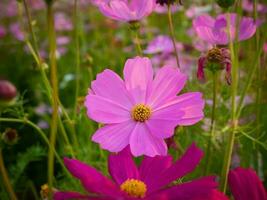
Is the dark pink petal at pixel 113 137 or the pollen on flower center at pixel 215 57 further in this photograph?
the pollen on flower center at pixel 215 57

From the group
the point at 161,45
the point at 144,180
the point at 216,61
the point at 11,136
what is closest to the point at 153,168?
the point at 144,180

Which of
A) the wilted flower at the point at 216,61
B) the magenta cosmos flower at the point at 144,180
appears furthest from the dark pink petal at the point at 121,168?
the wilted flower at the point at 216,61

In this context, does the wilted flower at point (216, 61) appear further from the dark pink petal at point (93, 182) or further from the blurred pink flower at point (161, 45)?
the blurred pink flower at point (161, 45)

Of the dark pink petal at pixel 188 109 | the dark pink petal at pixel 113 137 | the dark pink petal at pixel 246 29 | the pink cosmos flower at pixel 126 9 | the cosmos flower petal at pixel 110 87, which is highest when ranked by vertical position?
the pink cosmos flower at pixel 126 9

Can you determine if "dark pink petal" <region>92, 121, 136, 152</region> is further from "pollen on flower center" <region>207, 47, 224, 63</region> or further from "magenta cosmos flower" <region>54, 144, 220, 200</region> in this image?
"pollen on flower center" <region>207, 47, 224, 63</region>

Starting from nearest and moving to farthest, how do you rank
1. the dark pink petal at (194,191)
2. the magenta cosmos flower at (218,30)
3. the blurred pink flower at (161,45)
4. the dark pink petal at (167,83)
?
the dark pink petal at (194,191)
the dark pink petal at (167,83)
the magenta cosmos flower at (218,30)
the blurred pink flower at (161,45)

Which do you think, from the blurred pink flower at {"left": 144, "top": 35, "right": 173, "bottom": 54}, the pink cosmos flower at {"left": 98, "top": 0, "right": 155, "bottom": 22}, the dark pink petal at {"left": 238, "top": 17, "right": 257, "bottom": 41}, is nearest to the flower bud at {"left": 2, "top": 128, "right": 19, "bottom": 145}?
the pink cosmos flower at {"left": 98, "top": 0, "right": 155, "bottom": 22}

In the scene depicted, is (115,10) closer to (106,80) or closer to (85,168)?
(106,80)

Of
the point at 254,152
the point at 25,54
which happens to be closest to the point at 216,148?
the point at 254,152

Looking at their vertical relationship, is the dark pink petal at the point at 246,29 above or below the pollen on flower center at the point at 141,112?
above
